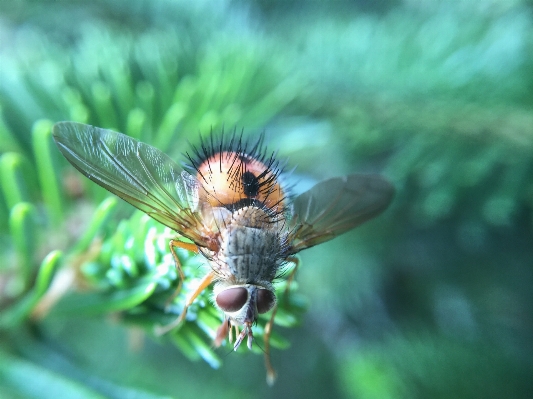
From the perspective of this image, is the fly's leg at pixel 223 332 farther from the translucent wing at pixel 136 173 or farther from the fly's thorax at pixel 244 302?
the translucent wing at pixel 136 173

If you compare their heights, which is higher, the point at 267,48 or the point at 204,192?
the point at 267,48

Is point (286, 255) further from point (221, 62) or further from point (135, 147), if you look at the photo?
point (221, 62)

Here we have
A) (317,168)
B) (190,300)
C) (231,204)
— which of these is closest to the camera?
(190,300)

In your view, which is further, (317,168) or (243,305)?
(317,168)

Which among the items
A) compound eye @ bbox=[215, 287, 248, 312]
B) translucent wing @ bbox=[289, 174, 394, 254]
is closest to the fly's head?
compound eye @ bbox=[215, 287, 248, 312]

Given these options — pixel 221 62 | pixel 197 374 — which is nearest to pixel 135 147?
pixel 221 62

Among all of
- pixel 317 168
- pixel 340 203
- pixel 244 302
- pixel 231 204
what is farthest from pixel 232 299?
pixel 317 168

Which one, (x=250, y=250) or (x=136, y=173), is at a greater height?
(x=136, y=173)

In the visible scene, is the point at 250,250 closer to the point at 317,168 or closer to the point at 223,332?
the point at 223,332
